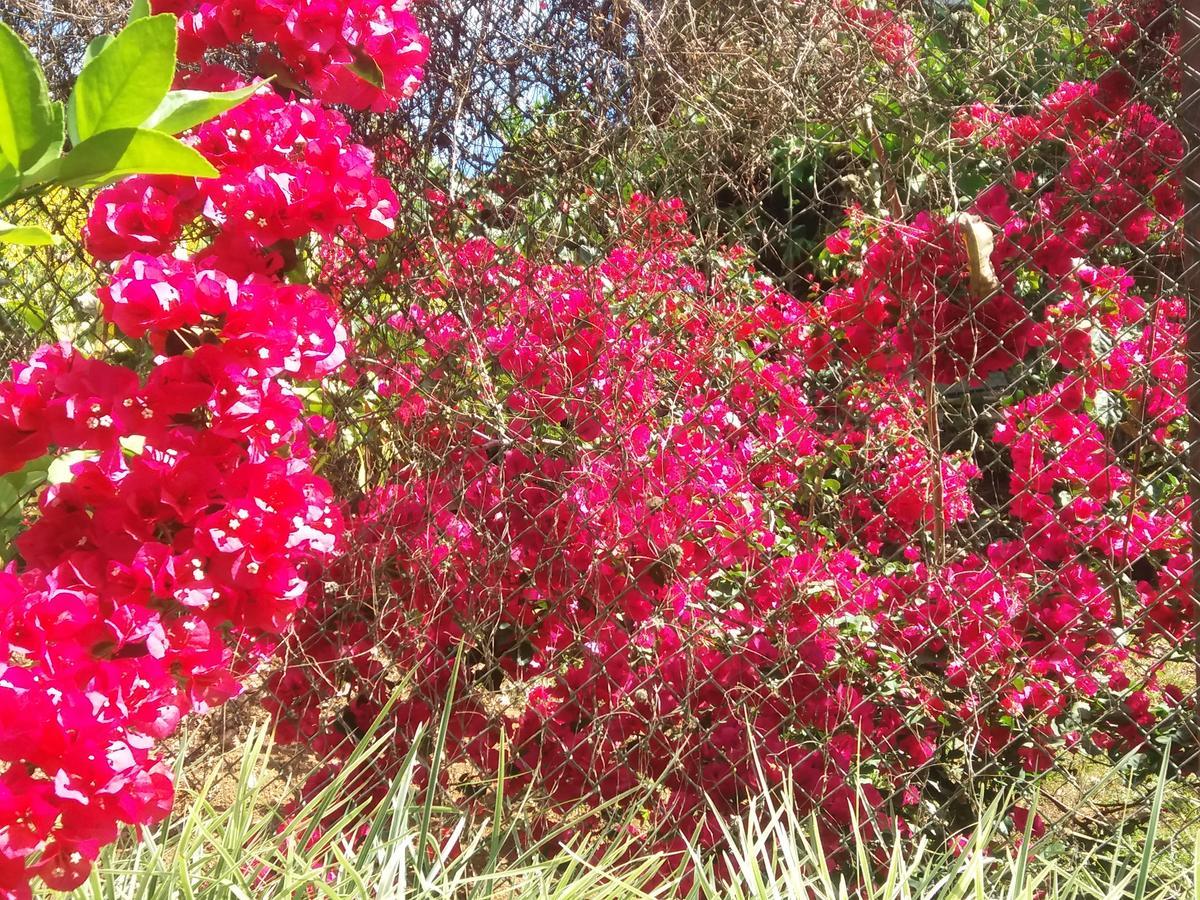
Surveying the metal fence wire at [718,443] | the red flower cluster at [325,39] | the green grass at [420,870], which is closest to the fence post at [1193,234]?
A: the metal fence wire at [718,443]

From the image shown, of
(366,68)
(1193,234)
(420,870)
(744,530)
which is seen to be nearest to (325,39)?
(366,68)

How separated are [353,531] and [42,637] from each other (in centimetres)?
117

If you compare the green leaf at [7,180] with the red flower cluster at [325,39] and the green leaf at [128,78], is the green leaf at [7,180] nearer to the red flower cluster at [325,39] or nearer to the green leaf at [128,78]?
the green leaf at [128,78]

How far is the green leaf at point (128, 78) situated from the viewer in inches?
25.0

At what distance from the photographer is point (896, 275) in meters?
1.98

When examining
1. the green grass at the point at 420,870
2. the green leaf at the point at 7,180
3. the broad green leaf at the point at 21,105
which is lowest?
the green grass at the point at 420,870

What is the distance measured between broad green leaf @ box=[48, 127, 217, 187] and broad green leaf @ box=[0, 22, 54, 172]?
19 mm

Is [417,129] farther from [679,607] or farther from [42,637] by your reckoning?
[42,637]

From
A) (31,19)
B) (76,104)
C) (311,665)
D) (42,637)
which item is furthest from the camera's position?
(31,19)

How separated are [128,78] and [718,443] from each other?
1489mm

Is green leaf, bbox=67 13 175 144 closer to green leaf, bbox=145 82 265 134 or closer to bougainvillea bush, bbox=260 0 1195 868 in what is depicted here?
green leaf, bbox=145 82 265 134

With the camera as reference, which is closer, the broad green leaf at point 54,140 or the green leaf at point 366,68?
the broad green leaf at point 54,140

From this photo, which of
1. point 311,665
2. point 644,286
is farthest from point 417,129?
point 311,665

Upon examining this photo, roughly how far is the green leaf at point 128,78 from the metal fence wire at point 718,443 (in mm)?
1303
